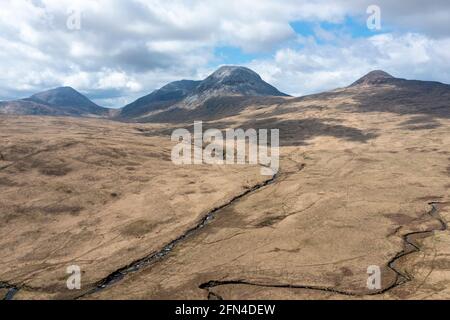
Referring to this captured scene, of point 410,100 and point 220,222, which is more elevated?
point 410,100

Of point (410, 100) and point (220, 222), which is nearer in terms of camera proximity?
point (220, 222)

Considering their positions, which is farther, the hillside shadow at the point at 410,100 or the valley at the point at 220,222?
the hillside shadow at the point at 410,100

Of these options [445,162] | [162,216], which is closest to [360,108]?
[445,162]

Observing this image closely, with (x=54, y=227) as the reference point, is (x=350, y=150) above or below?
above

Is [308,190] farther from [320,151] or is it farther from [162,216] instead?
[320,151]

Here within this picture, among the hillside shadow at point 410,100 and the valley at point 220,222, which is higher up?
the hillside shadow at point 410,100

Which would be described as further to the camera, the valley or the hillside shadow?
the hillside shadow

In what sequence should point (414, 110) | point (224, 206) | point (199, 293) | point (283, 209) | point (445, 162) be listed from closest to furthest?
point (199, 293) → point (283, 209) → point (224, 206) → point (445, 162) → point (414, 110)

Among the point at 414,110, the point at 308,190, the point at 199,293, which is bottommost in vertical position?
the point at 199,293

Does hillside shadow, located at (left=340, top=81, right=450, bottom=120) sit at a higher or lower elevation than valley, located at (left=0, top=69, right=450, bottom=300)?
higher

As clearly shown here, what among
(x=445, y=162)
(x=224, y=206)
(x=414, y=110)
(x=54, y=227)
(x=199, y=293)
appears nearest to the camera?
(x=199, y=293)
